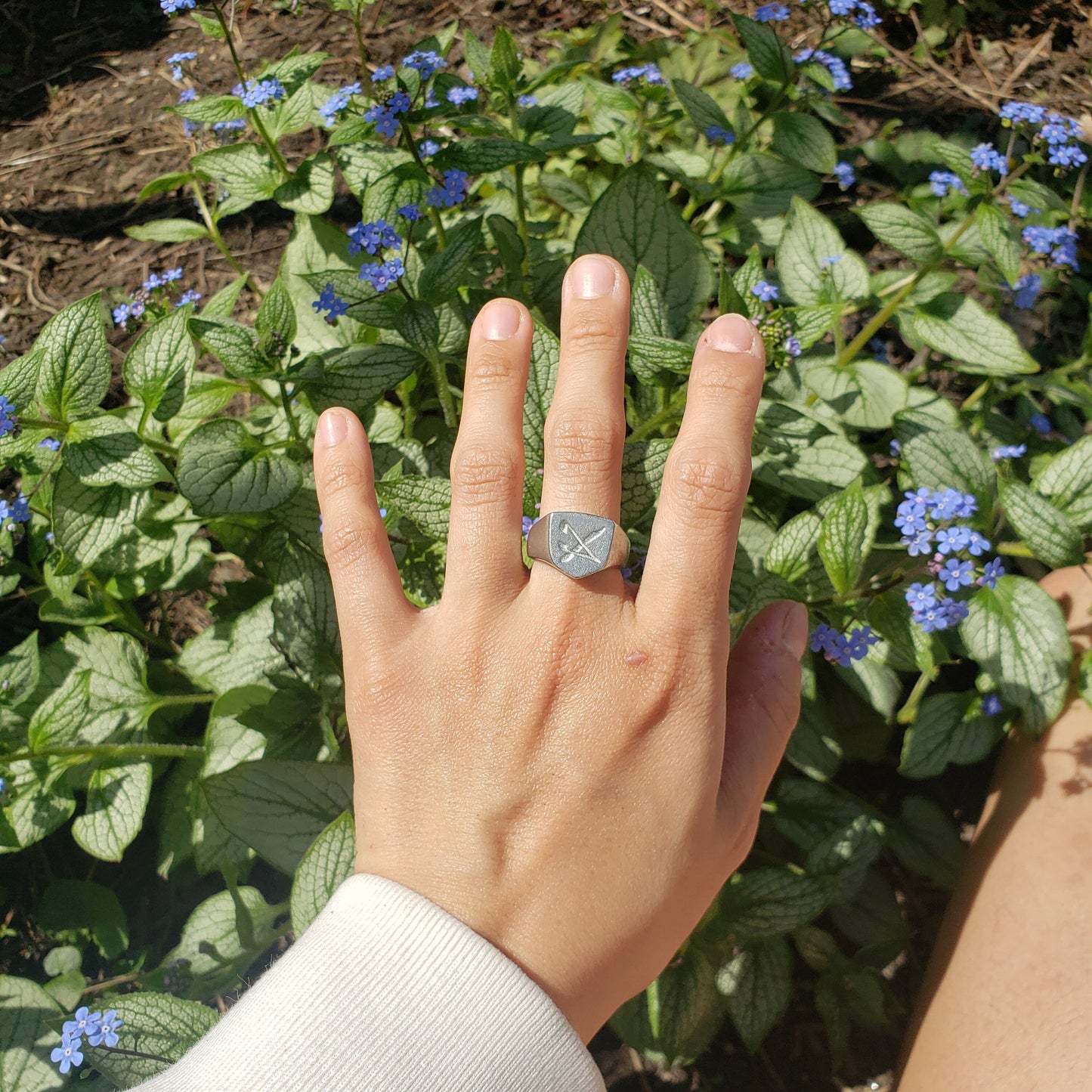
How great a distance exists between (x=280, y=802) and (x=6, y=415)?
1159 mm

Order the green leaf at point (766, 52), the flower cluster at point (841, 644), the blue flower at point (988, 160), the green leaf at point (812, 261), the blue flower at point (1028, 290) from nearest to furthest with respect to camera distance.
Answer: the flower cluster at point (841, 644)
the blue flower at point (988, 160)
the green leaf at point (766, 52)
the green leaf at point (812, 261)
the blue flower at point (1028, 290)

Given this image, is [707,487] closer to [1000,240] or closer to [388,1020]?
[388,1020]

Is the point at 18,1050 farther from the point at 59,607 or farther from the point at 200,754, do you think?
the point at 59,607

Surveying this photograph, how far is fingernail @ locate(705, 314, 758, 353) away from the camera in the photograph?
1.68 m

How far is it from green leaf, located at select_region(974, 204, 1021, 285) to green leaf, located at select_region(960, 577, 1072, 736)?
0.99 metres

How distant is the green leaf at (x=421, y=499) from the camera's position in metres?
1.97

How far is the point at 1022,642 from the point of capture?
221cm

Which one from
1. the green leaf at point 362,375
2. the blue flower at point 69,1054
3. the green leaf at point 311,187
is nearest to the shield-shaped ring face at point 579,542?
the green leaf at point 362,375

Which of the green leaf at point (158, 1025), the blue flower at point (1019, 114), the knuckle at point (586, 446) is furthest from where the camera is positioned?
the blue flower at point (1019, 114)

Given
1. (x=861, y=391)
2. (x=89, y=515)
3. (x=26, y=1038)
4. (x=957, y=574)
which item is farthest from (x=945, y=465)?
(x=26, y=1038)

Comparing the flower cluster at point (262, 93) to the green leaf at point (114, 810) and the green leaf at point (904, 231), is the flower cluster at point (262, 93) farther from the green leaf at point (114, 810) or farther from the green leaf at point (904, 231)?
the green leaf at point (114, 810)

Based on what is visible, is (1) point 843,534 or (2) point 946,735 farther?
(2) point 946,735

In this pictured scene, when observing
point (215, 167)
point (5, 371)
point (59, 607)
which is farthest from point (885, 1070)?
point (215, 167)

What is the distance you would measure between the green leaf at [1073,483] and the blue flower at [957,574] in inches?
18.5
